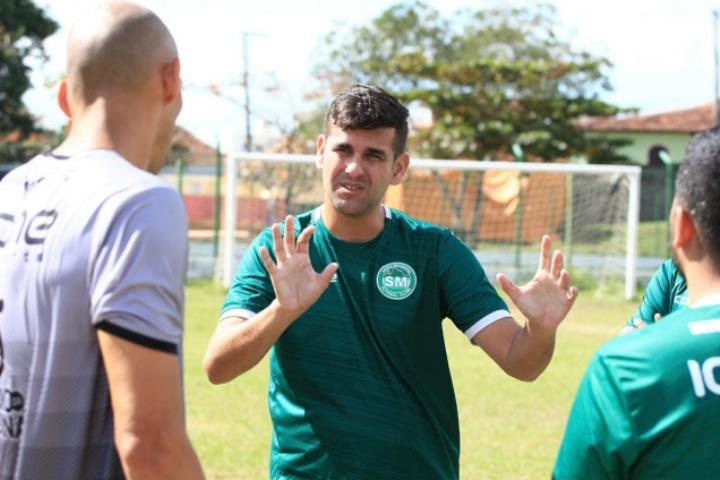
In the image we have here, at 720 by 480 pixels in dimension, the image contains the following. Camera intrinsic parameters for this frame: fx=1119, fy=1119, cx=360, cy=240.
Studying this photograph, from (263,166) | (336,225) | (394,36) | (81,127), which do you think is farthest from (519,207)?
(394,36)

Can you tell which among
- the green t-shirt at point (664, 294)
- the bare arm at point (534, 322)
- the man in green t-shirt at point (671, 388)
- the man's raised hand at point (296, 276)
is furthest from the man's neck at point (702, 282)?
the green t-shirt at point (664, 294)

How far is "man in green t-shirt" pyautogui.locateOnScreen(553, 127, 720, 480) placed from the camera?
7.73ft

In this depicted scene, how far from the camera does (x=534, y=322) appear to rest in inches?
146

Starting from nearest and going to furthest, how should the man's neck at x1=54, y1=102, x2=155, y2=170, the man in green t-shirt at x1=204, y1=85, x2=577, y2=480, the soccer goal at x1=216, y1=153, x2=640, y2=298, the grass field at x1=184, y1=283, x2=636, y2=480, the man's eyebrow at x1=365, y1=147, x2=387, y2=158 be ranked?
the man's neck at x1=54, y1=102, x2=155, y2=170 < the man in green t-shirt at x1=204, y1=85, x2=577, y2=480 < the man's eyebrow at x1=365, y1=147, x2=387, y2=158 < the grass field at x1=184, y1=283, x2=636, y2=480 < the soccer goal at x1=216, y1=153, x2=640, y2=298

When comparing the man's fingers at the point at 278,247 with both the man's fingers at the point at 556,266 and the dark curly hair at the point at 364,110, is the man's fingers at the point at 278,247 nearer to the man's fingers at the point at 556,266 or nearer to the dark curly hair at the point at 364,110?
the dark curly hair at the point at 364,110

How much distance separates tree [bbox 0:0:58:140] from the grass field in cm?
2684

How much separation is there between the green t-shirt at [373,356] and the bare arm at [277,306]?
0.66 ft

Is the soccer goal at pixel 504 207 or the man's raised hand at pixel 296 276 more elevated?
the soccer goal at pixel 504 207

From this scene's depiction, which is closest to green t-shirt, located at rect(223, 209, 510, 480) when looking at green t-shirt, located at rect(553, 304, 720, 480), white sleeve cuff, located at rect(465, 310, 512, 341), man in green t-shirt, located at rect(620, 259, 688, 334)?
white sleeve cuff, located at rect(465, 310, 512, 341)

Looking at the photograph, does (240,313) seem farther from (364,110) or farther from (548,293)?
(548,293)

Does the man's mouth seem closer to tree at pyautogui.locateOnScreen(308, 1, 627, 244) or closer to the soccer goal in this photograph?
the soccer goal

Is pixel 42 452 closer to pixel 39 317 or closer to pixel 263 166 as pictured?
pixel 39 317

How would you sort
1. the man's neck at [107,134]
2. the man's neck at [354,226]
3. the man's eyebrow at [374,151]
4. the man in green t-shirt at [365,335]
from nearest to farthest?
the man's neck at [107,134]
the man in green t-shirt at [365,335]
the man's neck at [354,226]
the man's eyebrow at [374,151]

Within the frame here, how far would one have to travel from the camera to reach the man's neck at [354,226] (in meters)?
4.16
